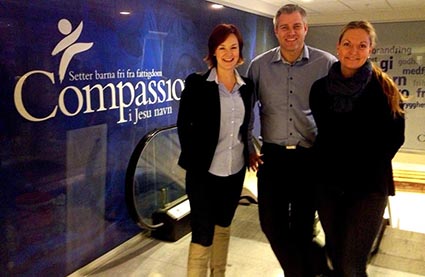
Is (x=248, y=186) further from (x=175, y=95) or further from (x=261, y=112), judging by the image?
(x=261, y=112)

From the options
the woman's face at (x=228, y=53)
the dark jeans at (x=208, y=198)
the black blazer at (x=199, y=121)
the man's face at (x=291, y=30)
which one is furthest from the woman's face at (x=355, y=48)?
the dark jeans at (x=208, y=198)

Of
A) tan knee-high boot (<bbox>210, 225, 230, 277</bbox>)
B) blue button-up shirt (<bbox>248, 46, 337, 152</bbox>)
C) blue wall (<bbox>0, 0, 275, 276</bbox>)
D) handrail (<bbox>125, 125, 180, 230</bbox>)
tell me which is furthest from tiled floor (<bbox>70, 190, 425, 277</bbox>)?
blue button-up shirt (<bbox>248, 46, 337, 152</bbox>)

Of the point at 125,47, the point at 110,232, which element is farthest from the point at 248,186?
the point at 125,47

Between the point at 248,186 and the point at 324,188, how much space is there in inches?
127

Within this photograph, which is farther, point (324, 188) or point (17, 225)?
point (17, 225)

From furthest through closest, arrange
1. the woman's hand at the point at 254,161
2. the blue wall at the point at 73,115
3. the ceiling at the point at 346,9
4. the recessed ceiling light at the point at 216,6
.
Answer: the ceiling at the point at 346,9 < the recessed ceiling light at the point at 216,6 < the blue wall at the point at 73,115 < the woman's hand at the point at 254,161

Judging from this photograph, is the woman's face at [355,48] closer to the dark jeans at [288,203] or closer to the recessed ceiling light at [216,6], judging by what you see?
the dark jeans at [288,203]

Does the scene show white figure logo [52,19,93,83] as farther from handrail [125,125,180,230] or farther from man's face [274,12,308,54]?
man's face [274,12,308,54]

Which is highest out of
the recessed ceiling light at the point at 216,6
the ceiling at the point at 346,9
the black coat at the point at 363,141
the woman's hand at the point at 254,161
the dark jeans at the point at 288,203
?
the ceiling at the point at 346,9

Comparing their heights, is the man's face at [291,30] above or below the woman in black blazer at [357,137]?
above

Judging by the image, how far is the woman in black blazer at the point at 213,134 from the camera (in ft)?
7.81

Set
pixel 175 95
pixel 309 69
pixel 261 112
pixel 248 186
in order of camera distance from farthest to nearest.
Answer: pixel 248 186 < pixel 175 95 < pixel 261 112 < pixel 309 69

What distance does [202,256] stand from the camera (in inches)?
98.8

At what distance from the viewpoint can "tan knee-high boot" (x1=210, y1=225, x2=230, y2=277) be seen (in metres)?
2.67
